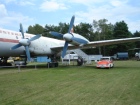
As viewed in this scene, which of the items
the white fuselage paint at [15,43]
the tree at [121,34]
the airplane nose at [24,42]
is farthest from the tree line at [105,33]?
the airplane nose at [24,42]

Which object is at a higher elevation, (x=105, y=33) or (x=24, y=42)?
(x=105, y=33)

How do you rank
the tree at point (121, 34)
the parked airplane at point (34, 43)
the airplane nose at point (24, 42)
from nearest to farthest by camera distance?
the parked airplane at point (34, 43) → the airplane nose at point (24, 42) → the tree at point (121, 34)

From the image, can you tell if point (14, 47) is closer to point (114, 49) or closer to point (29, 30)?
point (114, 49)

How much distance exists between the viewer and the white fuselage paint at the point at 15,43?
82.6 ft

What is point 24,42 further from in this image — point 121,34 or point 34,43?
point 121,34

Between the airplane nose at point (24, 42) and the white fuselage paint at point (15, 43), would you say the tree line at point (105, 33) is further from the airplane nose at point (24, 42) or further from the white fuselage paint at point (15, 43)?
the airplane nose at point (24, 42)

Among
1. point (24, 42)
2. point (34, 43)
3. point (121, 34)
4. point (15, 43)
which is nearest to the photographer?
point (24, 42)

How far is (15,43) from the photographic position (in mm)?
26406

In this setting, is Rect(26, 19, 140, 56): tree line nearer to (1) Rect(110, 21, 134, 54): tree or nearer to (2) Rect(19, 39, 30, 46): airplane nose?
(1) Rect(110, 21, 134, 54): tree

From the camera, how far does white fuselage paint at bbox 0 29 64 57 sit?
992 inches

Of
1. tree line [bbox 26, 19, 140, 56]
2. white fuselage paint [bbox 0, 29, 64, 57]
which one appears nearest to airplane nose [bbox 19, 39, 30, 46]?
white fuselage paint [bbox 0, 29, 64, 57]

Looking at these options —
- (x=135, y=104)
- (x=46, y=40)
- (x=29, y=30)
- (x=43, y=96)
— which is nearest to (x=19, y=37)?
(x=46, y=40)

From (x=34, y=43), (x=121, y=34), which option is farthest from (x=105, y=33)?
(x=34, y=43)

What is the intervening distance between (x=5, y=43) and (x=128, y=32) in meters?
69.9
